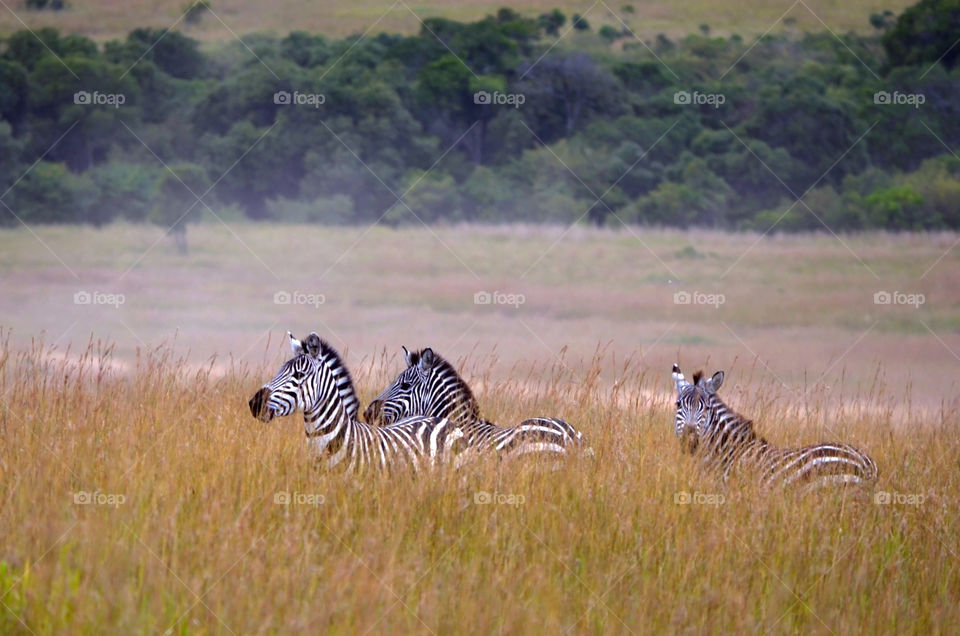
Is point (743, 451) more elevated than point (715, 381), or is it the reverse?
point (715, 381)

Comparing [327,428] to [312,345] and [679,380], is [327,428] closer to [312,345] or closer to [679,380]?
[312,345]

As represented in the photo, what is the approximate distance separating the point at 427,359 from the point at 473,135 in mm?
39935

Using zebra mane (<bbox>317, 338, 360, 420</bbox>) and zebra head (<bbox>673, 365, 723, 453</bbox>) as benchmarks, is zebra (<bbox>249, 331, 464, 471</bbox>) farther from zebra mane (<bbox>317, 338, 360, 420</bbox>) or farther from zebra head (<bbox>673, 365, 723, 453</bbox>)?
zebra head (<bbox>673, 365, 723, 453</bbox>)

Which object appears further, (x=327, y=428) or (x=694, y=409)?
(x=694, y=409)

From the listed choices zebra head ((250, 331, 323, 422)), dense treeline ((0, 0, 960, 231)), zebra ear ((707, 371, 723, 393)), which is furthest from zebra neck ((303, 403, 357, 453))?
dense treeline ((0, 0, 960, 231))

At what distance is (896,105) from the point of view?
47406 millimetres

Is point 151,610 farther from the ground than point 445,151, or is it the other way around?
point 445,151

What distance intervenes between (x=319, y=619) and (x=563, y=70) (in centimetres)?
4851

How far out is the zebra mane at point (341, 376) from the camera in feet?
27.2

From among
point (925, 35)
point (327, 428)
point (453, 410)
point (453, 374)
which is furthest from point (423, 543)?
point (925, 35)

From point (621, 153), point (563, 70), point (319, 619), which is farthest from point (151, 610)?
point (563, 70)

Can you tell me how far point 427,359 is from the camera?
978 cm

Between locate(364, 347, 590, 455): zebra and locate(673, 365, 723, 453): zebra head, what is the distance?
0.89 meters

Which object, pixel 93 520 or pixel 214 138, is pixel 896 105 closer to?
pixel 214 138
